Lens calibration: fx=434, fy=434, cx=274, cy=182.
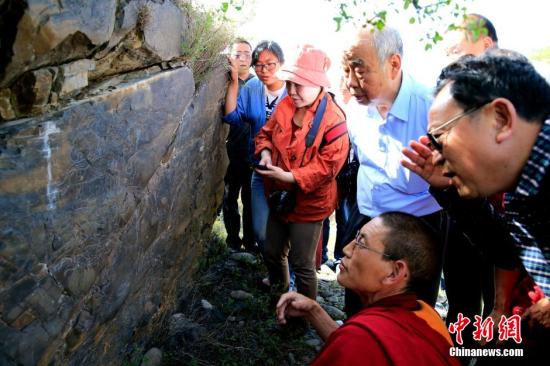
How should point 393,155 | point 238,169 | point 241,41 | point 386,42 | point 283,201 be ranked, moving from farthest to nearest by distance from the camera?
point 238,169 < point 241,41 < point 283,201 < point 393,155 < point 386,42

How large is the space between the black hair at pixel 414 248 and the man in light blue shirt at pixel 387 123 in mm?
272

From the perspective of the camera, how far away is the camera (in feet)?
11.2

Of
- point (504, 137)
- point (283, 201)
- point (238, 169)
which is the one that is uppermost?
point (504, 137)

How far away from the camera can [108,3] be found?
2066mm

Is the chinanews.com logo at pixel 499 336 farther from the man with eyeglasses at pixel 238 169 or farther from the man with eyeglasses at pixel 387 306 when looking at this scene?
the man with eyeglasses at pixel 238 169

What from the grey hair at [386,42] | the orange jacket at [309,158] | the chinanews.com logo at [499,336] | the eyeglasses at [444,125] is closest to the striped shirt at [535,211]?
the eyeglasses at [444,125]

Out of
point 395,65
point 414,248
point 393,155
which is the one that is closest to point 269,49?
point 395,65

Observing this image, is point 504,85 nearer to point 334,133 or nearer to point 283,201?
point 334,133

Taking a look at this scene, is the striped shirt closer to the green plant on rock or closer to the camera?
the camera

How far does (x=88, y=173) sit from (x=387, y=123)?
175 centimetres

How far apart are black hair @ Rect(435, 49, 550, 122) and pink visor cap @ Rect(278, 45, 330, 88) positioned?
1782mm

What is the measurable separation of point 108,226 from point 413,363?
1.65 m

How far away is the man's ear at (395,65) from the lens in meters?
2.58

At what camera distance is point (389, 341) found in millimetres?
1698
